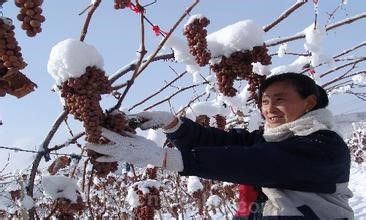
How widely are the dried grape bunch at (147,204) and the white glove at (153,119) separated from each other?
1.02 meters

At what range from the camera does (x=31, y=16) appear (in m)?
1.27

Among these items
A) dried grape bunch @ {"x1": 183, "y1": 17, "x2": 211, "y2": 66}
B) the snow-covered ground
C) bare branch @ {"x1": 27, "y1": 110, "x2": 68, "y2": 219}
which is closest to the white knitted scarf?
dried grape bunch @ {"x1": 183, "y1": 17, "x2": 211, "y2": 66}

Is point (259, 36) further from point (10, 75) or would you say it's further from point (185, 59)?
point (10, 75)

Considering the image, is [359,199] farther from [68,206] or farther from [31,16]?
[31,16]

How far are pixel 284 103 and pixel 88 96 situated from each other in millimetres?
1328

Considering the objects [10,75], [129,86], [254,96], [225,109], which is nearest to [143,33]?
[129,86]

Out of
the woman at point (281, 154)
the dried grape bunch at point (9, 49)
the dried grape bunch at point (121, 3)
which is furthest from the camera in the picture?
the dried grape bunch at point (121, 3)

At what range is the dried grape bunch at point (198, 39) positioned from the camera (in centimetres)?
250

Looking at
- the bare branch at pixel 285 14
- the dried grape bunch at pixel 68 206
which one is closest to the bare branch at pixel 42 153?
the dried grape bunch at pixel 68 206

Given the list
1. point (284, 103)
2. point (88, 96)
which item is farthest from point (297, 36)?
point (88, 96)

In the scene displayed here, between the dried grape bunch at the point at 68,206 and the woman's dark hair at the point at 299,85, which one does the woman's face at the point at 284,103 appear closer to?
the woman's dark hair at the point at 299,85

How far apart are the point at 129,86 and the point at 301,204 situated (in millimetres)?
1075

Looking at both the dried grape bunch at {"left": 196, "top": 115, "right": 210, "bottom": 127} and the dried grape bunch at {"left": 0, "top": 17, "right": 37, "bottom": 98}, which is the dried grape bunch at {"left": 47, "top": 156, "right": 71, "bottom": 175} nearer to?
the dried grape bunch at {"left": 0, "top": 17, "right": 37, "bottom": 98}

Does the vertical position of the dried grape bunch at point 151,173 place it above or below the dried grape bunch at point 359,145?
below
